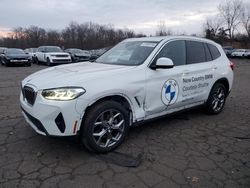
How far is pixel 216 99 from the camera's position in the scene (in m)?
6.12

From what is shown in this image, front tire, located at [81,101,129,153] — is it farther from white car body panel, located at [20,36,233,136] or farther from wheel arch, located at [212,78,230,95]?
wheel arch, located at [212,78,230,95]

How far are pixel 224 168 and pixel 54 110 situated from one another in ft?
7.89

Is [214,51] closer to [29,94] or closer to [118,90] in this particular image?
[118,90]

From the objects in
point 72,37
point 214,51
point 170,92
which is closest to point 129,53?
point 170,92

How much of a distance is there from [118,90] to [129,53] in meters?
1.23

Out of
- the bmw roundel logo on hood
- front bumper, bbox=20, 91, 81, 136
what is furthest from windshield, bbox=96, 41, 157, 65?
front bumper, bbox=20, 91, 81, 136

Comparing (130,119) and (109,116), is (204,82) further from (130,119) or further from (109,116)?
(109,116)

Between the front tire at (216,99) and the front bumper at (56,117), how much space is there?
11.2 ft

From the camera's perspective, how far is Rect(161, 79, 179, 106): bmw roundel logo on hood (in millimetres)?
4578

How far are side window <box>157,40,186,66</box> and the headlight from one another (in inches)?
A: 69.9

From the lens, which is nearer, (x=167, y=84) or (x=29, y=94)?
(x=29, y=94)

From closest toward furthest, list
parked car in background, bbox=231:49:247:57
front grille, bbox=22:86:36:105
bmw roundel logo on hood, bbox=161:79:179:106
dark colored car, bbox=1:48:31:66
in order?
front grille, bbox=22:86:36:105 < bmw roundel logo on hood, bbox=161:79:179:106 < dark colored car, bbox=1:48:31:66 < parked car in background, bbox=231:49:247:57

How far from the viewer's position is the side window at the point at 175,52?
481 cm

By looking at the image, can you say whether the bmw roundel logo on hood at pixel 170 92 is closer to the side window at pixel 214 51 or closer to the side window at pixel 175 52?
the side window at pixel 175 52
